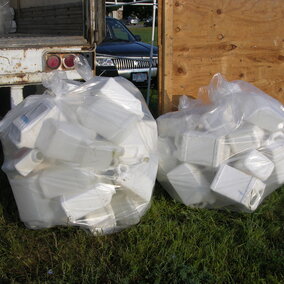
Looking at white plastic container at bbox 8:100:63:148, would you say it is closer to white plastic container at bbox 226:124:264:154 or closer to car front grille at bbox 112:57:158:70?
white plastic container at bbox 226:124:264:154

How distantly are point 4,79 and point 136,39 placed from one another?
16.8 ft

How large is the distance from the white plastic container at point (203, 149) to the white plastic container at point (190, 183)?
7 cm

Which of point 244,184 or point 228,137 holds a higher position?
point 228,137

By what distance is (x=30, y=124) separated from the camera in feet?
8.20

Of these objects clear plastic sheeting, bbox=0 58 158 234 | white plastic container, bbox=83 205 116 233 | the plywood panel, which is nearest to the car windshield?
the plywood panel

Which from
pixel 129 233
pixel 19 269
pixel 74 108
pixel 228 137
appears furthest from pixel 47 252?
pixel 228 137

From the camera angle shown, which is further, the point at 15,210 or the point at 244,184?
the point at 15,210

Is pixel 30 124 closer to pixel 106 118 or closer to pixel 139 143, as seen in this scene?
pixel 106 118

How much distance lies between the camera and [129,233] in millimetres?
2596

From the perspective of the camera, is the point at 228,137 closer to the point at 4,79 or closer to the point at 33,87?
the point at 4,79

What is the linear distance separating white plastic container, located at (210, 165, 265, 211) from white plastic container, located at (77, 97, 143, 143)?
0.69 meters

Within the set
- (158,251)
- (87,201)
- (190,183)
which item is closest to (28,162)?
(87,201)

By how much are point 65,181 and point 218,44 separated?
7.66 feet

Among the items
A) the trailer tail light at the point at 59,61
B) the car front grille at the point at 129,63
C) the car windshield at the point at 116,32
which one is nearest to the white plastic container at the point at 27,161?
the trailer tail light at the point at 59,61
